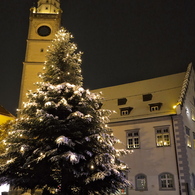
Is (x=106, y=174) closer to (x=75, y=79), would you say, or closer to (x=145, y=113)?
(x=75, y=79)

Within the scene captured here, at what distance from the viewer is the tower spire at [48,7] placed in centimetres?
3650

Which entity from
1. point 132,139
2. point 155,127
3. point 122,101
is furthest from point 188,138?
point 122,101

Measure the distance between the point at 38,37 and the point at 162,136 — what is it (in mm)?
20965

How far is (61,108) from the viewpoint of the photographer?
43.7ft

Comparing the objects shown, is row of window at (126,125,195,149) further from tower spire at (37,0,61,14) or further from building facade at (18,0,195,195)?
tower spire at (37,0,61,14)

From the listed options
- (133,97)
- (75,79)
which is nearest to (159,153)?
(133,97)

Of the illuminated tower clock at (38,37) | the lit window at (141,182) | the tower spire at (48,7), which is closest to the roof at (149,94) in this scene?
the lit window at (141,182)

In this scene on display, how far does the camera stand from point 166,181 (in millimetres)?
22391

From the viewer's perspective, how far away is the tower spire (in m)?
36.5

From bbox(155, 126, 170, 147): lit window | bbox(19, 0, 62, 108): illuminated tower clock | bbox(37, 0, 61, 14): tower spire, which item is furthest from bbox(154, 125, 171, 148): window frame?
bbox(37, 0, 61, 14): tower spire

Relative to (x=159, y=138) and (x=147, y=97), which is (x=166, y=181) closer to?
(x=159, y=138)

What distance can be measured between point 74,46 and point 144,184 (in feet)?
48.3

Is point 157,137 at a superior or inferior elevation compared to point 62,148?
superior

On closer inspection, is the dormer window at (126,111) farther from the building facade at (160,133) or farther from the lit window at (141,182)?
the lit window at (141,182)
